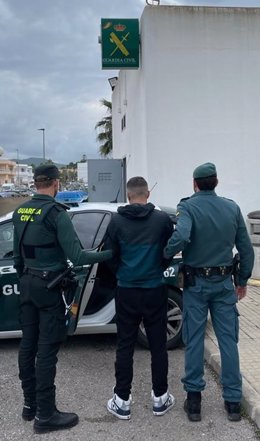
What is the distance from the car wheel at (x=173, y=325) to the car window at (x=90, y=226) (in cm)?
96

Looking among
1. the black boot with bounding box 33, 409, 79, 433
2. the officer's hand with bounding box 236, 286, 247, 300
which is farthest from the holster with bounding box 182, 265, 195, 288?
the black boot with bounding box 33, 409, 79, 433

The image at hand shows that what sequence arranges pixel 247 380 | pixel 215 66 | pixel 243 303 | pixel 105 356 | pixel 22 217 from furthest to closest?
1. pixel 215 66
2. pixel 243 303
3. pixel 105 356
4. pixel 247 380
5. pixel 22 217

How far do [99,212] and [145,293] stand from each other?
1736mm

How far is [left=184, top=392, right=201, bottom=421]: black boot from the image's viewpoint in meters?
3.38

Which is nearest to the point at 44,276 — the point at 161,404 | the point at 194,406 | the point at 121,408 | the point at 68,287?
the point at 68,287

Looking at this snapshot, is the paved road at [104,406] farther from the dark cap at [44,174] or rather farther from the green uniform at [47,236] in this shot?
the dark cap at [44,174]

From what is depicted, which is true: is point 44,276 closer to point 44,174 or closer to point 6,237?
point 44,174

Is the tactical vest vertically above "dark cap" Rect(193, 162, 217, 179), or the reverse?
"dark cap" Rect(193, 162, 217, 179)

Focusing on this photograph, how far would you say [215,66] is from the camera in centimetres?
910

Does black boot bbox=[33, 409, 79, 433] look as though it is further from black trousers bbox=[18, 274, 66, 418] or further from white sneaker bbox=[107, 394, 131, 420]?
white sneaker bbox=[107, 394, 131, 420]

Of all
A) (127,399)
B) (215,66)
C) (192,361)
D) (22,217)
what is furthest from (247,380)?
(215,66)

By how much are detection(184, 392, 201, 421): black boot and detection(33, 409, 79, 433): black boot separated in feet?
2.82

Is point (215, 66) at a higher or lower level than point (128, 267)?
higher

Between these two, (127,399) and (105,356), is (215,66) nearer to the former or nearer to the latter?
(105,356)
